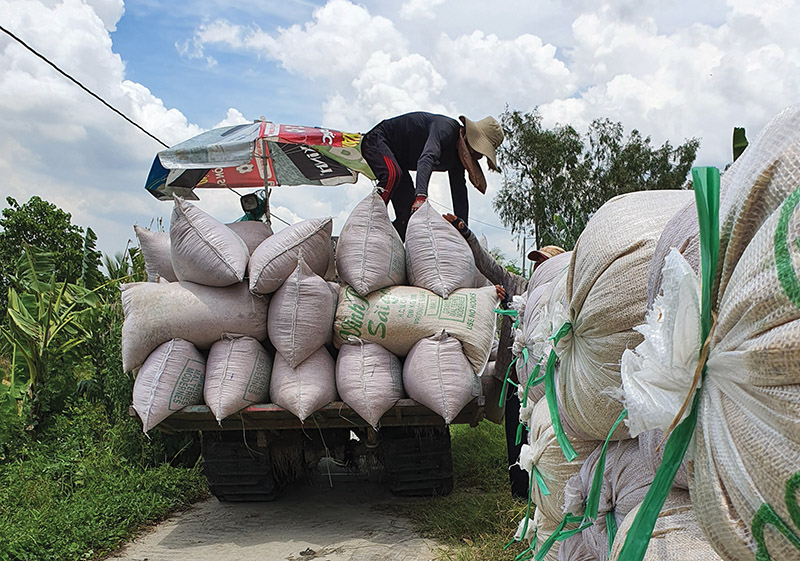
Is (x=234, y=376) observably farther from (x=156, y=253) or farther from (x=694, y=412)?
(x=694, y=412)

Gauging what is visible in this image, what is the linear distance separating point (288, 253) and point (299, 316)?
13.9 inches

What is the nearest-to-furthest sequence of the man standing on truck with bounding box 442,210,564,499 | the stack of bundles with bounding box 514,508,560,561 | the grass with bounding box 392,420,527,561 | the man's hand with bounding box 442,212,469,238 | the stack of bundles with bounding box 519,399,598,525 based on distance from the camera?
the stack of bundles with bounding box 519,399,598,525, the stack of bundles with bounding box 514,508,560,561, the grass with bounding box 392,420,527,561, the man standing on truck with bounding box 442,210,564,499, the man's hand with bounding box 442,212,469,238

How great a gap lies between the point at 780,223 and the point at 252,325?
317 cm

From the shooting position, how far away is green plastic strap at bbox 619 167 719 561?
86cm

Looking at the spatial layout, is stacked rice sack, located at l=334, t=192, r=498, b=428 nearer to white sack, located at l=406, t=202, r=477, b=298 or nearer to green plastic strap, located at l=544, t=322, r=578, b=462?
white sack, located at l=406, t=202, r=477, b=298

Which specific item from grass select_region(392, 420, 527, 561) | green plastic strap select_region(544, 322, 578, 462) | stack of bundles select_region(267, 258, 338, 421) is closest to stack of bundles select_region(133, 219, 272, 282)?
stack of bundles select_region(267, 258, 338, 421)

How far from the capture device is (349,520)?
169 inches

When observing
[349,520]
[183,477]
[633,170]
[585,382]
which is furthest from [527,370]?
[633,170]

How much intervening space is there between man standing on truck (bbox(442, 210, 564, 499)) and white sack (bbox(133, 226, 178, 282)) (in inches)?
66.6

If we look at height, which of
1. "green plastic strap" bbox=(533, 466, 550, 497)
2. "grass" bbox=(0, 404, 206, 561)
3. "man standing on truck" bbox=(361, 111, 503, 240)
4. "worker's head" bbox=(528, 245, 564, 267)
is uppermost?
"man standing on truck" bbox=(361, 111, 503, 240)

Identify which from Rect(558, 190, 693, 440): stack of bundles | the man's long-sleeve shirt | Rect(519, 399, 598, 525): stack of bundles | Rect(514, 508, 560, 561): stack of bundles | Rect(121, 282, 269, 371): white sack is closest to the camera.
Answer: Rect(558, 190, 693, 440): stack of bundles

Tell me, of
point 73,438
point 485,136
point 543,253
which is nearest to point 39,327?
point 73,438

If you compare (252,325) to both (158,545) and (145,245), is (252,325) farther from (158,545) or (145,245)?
(158,545)

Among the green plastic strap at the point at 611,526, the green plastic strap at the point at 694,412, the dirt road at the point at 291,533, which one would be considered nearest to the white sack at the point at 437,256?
the dirt road at the point at 291,533
